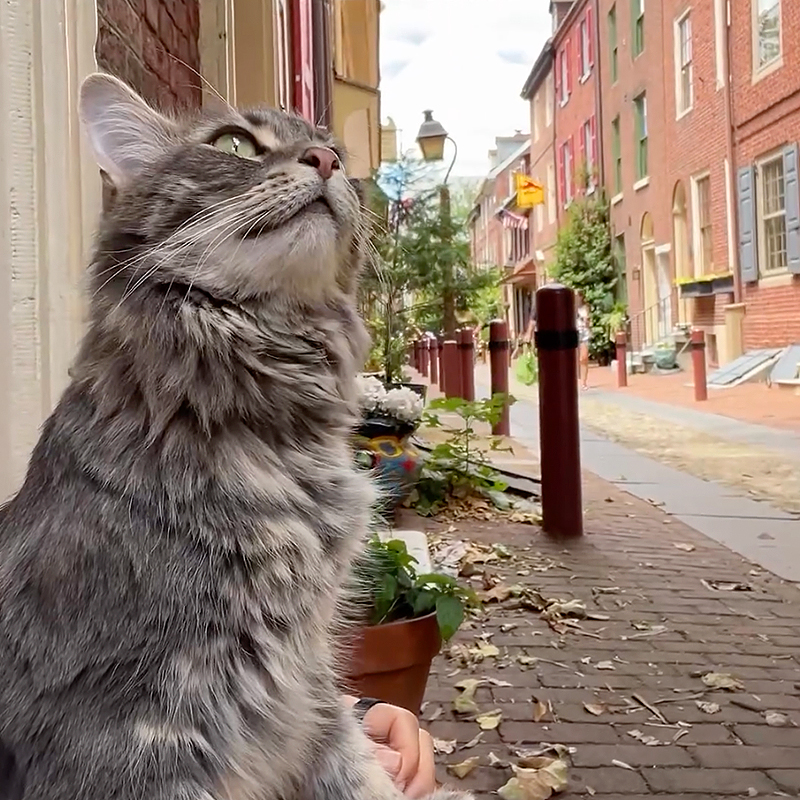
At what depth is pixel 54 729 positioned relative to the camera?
1.06 meters

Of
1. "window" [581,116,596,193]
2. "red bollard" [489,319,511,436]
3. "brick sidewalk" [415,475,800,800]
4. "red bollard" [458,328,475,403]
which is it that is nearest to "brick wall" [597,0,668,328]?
"window" [581,116,596,193]

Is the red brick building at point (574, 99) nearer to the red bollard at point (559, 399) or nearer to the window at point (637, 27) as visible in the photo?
the window at point (637, 27)

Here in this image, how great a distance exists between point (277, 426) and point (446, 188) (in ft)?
30.0

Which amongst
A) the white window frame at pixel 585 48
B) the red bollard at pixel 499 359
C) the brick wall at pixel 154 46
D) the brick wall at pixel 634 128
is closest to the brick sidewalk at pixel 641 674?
the brick wall at pixel 154 46

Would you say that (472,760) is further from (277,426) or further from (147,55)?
(147,55)

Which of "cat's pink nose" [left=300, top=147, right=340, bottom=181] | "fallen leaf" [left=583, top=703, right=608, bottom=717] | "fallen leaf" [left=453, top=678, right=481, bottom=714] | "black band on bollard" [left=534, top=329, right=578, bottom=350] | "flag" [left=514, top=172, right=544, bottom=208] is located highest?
"flag" [left=514, top=172, right=544, bottom=208]

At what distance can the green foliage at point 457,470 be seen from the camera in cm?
502

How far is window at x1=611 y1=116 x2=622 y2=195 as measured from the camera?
2142cm

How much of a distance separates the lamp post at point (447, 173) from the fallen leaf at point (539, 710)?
26.1 ft

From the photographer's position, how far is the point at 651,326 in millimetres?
→ 19547

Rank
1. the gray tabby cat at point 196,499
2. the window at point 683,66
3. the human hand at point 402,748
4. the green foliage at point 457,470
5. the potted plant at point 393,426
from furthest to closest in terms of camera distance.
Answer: the window at point 683,66
the green foliage at point 457,470
the potted plant at point 393,426
the human hand at point 402,748
the gray tabby cat at point 196,499

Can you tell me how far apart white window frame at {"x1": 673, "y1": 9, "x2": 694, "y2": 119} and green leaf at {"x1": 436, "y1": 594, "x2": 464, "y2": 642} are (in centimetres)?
1706

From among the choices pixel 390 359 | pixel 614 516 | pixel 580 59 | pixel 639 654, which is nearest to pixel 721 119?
pixel 580 59

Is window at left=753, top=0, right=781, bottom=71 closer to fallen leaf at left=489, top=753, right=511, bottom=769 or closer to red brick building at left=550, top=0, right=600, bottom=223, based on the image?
red brick building at left=550, top=0, right=600, bottom=223
